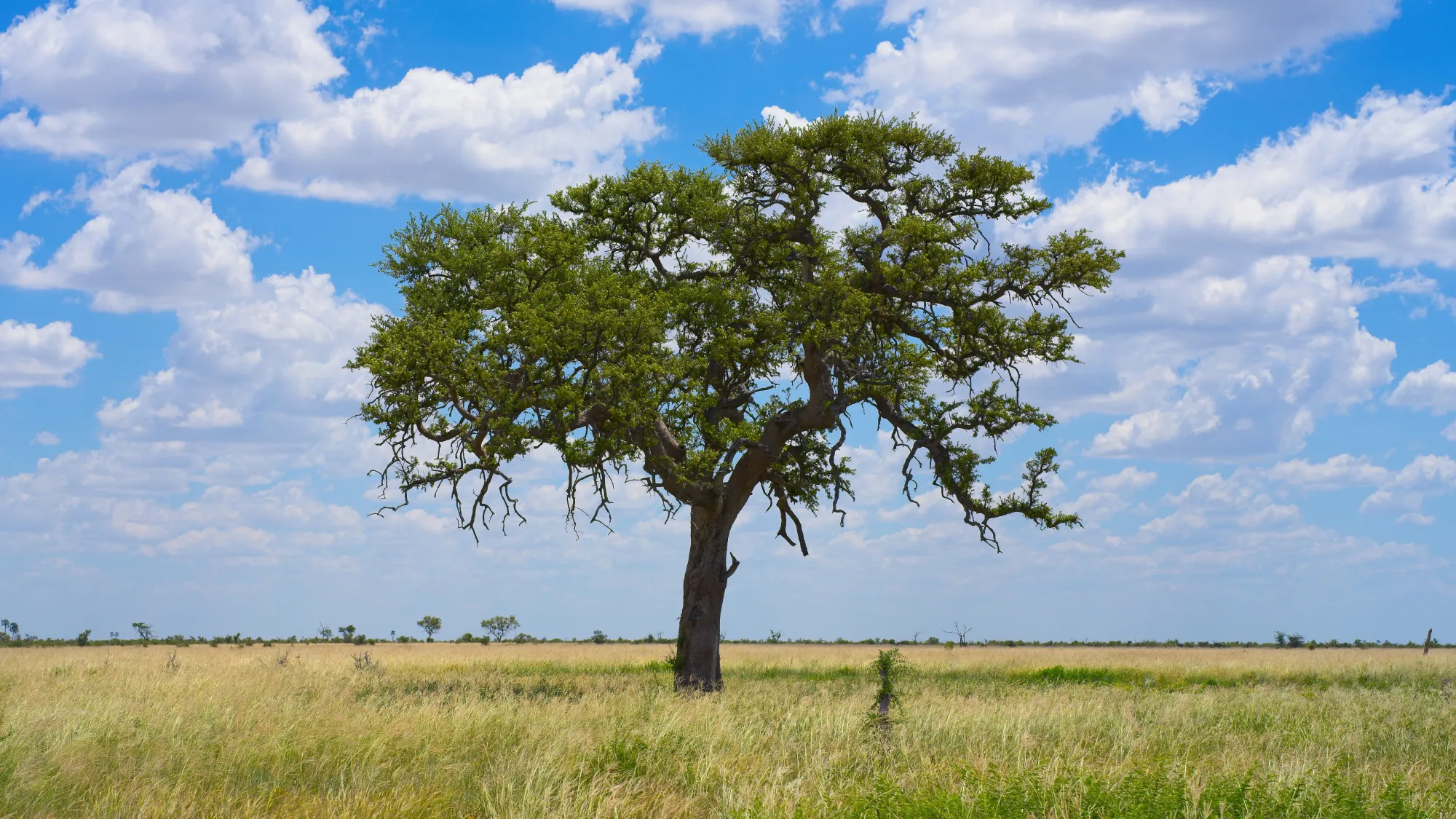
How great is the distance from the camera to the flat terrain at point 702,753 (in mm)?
9867

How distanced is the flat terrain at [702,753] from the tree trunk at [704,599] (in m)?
2.01

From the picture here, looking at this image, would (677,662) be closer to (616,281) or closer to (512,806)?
(616,281)

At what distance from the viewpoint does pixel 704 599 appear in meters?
24.5

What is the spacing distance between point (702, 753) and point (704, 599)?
12425 mm

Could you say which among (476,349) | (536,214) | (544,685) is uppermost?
(536,214)

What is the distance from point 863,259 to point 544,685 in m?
12.9

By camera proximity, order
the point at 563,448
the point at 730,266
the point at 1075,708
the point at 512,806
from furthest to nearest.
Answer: the point at 730,266
the point at 563,448
the point at 1075,708
the point at 512,806

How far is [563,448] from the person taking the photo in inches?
847

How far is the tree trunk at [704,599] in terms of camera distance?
79.3 feet

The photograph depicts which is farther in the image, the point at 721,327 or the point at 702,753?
the point at 721,327

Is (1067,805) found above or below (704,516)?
below

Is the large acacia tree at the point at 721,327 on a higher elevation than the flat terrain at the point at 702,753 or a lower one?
higher

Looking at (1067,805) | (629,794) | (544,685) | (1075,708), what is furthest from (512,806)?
(544,685)

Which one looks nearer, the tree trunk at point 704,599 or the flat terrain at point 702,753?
the flat terrain at point 702,753
